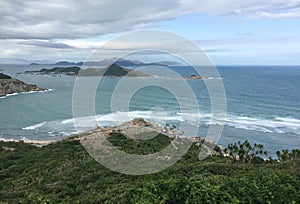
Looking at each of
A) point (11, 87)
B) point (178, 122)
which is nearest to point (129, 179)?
point (178, 122)

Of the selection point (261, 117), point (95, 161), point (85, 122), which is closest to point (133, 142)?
point (95, 161)

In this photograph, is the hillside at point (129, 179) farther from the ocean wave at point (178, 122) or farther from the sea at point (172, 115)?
the sea at point (172, 115)

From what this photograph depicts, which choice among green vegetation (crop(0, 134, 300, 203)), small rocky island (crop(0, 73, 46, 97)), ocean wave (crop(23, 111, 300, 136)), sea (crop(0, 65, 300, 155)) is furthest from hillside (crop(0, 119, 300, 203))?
small rocky island (crop(0, 73, 46, 97))

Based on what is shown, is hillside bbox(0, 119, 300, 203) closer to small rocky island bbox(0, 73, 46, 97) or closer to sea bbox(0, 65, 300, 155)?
sea bbox(0, 65, 300, 155)

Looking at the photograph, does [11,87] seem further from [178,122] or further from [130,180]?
[130,180]

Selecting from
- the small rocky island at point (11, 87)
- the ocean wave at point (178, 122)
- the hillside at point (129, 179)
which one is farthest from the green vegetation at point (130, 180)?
the small rocky island at point (11, 87)

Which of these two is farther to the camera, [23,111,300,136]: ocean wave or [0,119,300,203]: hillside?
[23,111,300,136]: ocean wave
